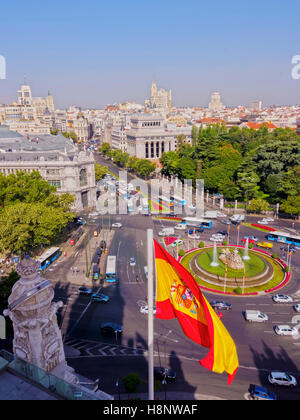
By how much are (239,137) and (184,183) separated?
27.8 metres

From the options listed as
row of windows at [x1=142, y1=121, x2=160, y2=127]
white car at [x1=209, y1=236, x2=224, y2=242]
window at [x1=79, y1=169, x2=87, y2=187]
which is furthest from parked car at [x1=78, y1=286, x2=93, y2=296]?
row of windows at [x1=142, y1=121, x2=160, y2=127]

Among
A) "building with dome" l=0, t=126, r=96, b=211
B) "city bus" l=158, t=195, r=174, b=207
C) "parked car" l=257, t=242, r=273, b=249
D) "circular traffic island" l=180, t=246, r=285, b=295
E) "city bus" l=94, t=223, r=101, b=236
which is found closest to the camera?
"circular traffic island" l=180, t=246, r=285, b=295

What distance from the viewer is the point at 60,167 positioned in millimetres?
59094

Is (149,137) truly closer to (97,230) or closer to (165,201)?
(165,201)

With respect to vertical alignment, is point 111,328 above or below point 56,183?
below

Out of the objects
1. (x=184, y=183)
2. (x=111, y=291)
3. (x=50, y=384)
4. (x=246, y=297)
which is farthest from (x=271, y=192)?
(x=50, y=384)

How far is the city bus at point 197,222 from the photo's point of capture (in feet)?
177

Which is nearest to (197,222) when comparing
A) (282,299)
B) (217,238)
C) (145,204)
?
(217,238)

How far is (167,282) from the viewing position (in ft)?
41.7

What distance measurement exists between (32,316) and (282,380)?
18.1 meters

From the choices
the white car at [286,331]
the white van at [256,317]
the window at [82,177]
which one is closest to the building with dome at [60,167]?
the window at [82,177]

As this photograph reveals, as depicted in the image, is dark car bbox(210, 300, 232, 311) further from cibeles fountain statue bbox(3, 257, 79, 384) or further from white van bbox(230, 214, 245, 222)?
white van bbox(230, 214, 245, 222)

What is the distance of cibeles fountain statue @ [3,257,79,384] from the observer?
10.8m

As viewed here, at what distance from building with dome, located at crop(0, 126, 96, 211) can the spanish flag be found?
49.2 meters
